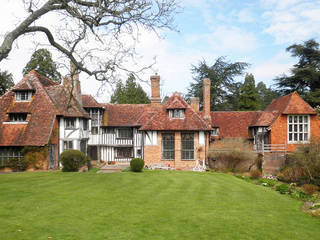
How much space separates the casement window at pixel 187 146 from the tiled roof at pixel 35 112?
351 inches

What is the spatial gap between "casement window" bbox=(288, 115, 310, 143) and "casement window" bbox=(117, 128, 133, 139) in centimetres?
1459

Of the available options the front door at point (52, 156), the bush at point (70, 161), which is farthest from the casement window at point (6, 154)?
the bush at point (70, 161)

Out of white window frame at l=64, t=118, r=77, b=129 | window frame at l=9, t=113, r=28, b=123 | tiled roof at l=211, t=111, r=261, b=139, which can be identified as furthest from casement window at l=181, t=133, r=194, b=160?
window frame at l=9, t=113, r=28, b=123

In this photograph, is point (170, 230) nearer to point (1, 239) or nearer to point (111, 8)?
point (1, 239)

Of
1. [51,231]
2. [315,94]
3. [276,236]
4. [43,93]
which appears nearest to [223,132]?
[315,94]

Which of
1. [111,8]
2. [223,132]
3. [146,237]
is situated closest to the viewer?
[146,237]

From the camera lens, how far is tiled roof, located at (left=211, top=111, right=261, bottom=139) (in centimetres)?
2842

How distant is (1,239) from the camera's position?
6.34 metres

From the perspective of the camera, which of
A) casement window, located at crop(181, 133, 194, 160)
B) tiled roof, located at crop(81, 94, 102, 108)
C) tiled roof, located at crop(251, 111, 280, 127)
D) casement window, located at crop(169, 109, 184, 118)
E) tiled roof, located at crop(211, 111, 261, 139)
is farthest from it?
tiled roof, located at crop(211, 111, 261, 139)

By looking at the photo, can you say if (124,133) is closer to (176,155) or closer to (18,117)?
(176,155)

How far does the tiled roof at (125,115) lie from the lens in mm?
27153

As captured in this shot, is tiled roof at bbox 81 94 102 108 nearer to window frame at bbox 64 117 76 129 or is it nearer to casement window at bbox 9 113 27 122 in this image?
window frame at bbox 64 117 76 129

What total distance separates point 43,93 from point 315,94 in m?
27.3

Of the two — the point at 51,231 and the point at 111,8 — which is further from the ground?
the point at 111,8
